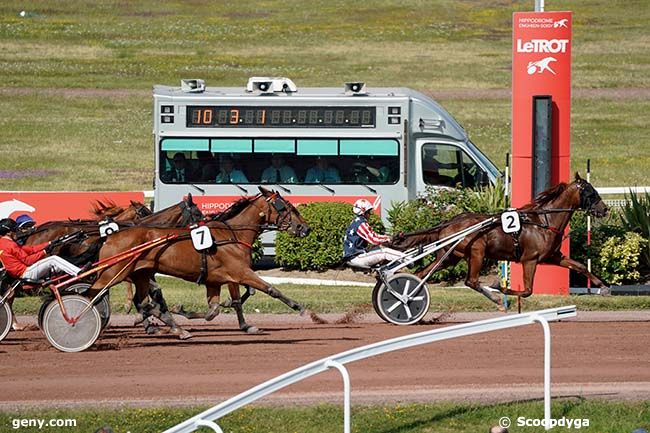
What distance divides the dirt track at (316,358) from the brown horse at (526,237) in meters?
0.80

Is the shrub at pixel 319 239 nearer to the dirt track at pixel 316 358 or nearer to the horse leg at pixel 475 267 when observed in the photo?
the horse leg at pixel 475 267

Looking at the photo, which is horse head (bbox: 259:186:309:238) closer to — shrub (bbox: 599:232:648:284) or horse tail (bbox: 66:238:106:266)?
horse tail (bbox: 66:238:106:266)

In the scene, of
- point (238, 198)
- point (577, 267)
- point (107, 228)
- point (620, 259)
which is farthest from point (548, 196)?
point (238, 198)

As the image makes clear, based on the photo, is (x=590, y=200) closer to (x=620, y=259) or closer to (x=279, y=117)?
(x=620, y=259)

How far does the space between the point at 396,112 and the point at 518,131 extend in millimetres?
4593

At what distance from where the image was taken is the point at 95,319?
15.0m

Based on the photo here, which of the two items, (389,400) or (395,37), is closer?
(389,400)

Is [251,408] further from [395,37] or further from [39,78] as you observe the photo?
[395,37]

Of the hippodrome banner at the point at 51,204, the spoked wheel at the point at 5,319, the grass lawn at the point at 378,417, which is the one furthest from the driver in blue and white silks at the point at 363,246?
the hippodrome banner at the point at 51,204

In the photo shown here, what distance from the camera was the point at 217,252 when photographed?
15828mm

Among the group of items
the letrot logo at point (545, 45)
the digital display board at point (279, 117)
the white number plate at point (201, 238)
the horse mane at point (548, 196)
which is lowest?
the white number plate at point (201, 238)

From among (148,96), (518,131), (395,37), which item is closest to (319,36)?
(395,37)

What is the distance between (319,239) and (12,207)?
16.2 ft

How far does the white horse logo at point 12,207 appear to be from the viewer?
22.1 m
